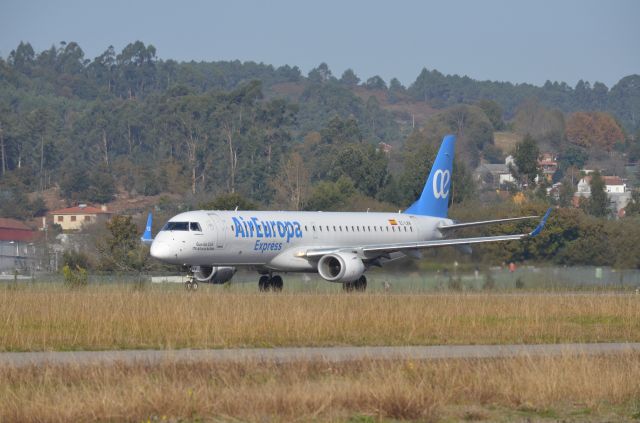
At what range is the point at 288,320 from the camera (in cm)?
2989

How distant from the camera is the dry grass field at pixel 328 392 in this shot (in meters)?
17.1

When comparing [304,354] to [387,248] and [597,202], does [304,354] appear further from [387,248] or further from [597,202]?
[597,202]

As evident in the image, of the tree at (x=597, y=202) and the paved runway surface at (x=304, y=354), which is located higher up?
the tree at (x=597, y=202)

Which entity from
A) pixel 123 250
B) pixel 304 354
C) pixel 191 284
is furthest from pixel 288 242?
pixel 304 354

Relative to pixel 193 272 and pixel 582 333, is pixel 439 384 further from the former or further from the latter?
pixel 193 272

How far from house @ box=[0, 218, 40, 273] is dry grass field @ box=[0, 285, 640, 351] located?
154 feet

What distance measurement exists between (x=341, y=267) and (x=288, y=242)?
2.33 meters

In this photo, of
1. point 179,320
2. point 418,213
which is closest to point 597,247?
point 418,213

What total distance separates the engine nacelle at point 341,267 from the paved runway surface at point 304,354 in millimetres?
22657

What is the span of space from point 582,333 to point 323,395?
13390mm

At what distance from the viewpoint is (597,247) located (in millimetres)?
59125

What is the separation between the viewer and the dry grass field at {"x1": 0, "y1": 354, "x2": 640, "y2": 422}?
56.1 ft

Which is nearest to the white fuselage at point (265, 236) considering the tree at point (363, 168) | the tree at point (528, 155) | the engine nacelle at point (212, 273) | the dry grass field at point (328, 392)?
the engine nacelle at point (212, 273)

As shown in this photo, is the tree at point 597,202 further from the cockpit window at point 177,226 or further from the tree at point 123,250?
the cockpit window at point 177,226
